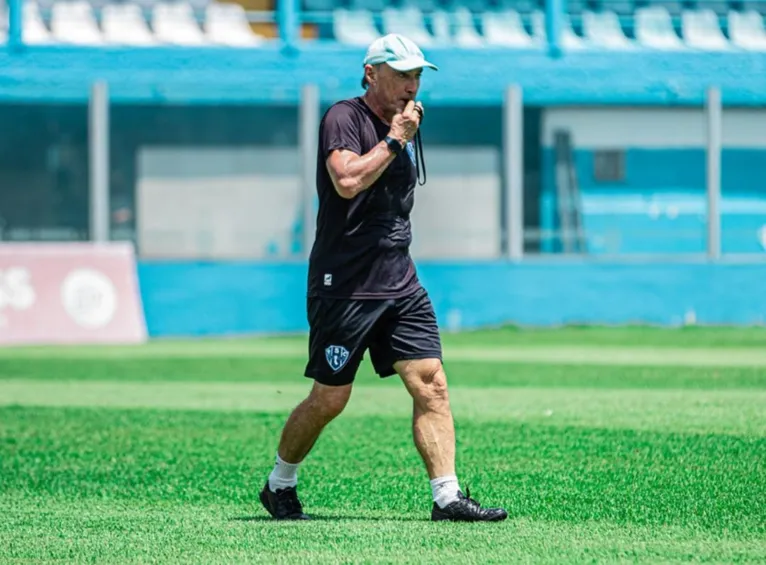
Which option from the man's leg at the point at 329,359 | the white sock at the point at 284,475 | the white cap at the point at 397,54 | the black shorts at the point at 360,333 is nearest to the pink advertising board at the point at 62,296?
the white sock at the point at 284,475

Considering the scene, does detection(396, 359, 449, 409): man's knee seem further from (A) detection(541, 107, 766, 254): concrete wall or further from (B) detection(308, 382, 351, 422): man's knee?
(A) detection(541, 107, 766, 254): concrete wall

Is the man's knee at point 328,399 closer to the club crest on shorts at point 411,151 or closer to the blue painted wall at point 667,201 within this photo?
the club crest on shorts at point 411,151

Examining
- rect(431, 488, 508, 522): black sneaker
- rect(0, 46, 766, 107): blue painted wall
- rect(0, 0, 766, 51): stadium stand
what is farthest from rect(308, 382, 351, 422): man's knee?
rect(0, 0, 766, 51): stadium stand

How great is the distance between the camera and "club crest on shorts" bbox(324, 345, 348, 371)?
6.91 meters

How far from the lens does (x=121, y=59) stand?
84.4 ft

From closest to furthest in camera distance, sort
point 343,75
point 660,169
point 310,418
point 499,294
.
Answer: point 310,418
point 499,294
point 343,75
point 660,169

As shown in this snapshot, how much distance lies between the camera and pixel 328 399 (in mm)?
6969

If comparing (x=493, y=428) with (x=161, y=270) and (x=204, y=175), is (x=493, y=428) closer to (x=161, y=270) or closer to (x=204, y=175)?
(x=161, y=270)

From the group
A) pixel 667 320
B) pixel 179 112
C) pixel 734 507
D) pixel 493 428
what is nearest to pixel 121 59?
pixel 179 112

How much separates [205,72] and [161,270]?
3655mm

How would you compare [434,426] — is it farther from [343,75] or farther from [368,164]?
[343,75]

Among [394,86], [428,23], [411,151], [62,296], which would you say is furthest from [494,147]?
[394,86]

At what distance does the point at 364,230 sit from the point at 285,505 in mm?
1279

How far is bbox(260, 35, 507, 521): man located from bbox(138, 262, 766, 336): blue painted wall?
17.1 metres
